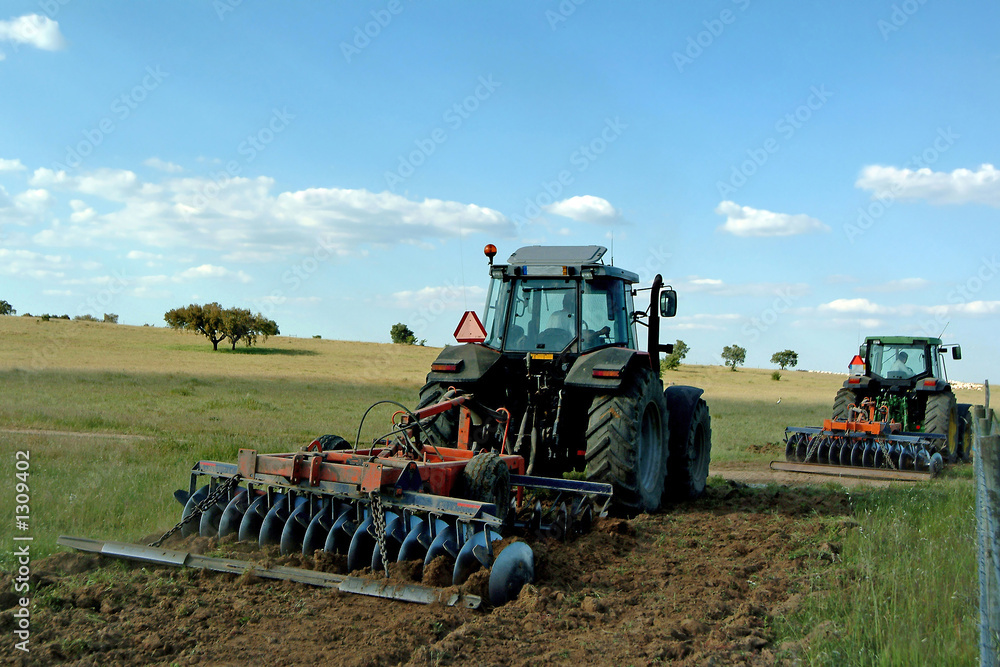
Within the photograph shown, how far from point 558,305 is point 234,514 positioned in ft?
11.6

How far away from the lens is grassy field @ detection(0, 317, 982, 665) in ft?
13.0

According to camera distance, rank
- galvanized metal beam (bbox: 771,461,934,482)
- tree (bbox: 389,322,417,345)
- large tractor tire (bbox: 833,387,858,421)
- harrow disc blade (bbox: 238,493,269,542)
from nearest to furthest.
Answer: harrow disc blade (bbox: 238,493,269,542), galvanized metal beam (bbox: 771,461,934,482), large tractor tire (bbox: 833,387,858,421), tree (bbox: 389,322,417,345)

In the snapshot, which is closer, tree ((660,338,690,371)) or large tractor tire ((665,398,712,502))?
large tractor tire ((665,398,712,502))

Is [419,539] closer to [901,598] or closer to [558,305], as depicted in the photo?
[901,598]

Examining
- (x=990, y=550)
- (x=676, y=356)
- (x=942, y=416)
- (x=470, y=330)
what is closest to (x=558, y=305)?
(x=470, y=330)

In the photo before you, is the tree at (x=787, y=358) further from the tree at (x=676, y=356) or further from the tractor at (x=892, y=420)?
the tractor at (x=892, y=420)

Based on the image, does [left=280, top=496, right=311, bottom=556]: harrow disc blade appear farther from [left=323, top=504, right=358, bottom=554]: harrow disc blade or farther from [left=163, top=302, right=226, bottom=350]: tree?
[left=163, top=302, right=226, bottom=350]: tree

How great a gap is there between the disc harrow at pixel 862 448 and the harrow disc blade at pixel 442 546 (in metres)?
8.32

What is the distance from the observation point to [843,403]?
44.9 ft

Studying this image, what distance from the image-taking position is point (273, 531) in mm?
5062

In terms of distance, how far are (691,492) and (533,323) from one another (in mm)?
2505

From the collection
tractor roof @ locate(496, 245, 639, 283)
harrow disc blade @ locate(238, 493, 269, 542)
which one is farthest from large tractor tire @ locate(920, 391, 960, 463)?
harrow disc blade @ locate(238, 493, 269, 542)

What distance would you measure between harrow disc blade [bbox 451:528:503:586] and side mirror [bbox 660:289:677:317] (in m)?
3.74

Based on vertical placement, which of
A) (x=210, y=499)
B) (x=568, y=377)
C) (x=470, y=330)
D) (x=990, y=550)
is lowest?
(x=210, y=499)
